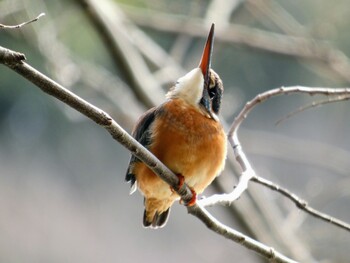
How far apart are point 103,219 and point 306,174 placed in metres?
3.14

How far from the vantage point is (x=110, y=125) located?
6.66 feet

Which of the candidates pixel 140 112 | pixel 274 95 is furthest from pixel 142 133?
pixel 140 112

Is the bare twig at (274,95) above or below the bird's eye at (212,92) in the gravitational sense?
below

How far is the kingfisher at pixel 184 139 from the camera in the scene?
300cm

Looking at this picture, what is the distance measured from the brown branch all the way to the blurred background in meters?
2.28

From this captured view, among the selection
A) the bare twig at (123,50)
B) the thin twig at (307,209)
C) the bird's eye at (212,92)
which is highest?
the bare twig at (123,50)

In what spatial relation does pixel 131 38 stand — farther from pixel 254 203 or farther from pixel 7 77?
pixel 7 77

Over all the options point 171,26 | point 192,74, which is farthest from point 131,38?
point 192,74

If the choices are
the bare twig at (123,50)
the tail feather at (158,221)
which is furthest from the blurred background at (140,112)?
the tail feather at (158,221)

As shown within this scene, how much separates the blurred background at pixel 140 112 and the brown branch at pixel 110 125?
228 centimetres

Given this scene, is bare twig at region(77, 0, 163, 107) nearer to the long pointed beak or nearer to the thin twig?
the long pointed beak

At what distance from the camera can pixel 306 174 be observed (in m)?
9.77

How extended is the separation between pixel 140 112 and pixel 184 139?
257 centimetres

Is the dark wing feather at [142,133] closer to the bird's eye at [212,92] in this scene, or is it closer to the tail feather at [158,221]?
the tail feather at [158,221]
